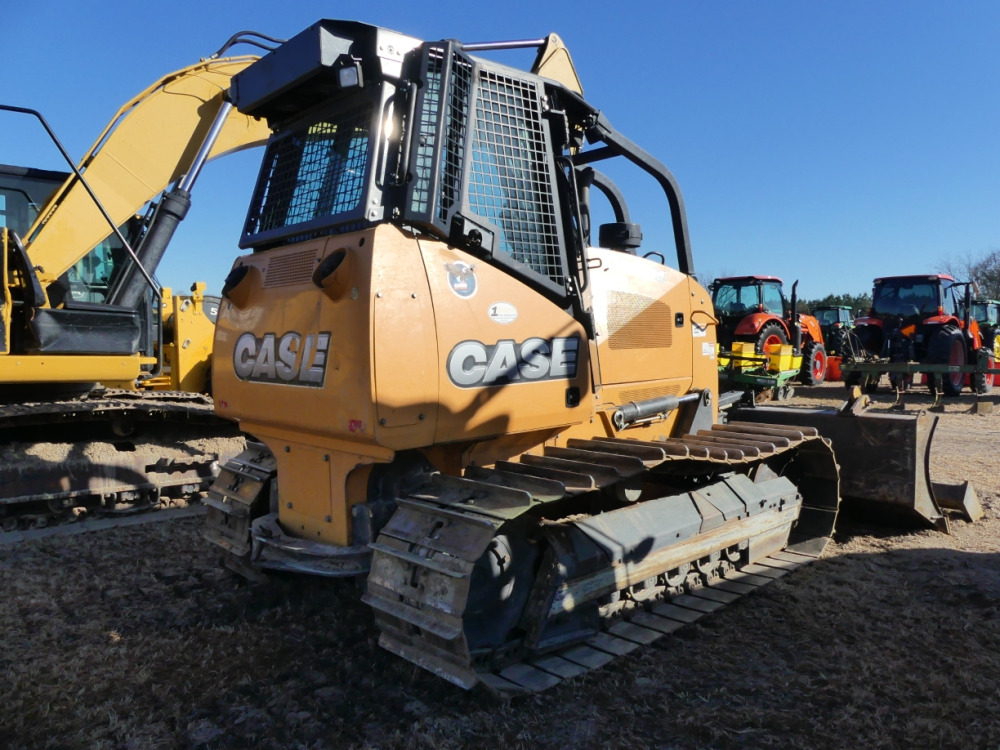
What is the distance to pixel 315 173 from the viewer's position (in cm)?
376

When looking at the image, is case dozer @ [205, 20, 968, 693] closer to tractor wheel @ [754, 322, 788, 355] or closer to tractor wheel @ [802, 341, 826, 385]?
tractor wheel @ [754, 322, 788, 355]

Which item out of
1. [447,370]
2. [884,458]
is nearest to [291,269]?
[447,370]

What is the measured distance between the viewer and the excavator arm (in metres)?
6.77

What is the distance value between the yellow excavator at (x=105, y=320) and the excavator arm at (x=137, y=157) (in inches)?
0.4

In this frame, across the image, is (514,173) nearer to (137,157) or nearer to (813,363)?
(137,157)

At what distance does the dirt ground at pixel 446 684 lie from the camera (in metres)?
2.94

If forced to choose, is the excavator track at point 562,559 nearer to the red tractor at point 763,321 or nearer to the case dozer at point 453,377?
the case dozer at point 453,377

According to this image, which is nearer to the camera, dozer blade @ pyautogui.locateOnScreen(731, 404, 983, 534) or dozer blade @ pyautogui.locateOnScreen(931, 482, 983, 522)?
dozer blade @ pyautogui.locateOnScreen(731, 404, 983, 534)

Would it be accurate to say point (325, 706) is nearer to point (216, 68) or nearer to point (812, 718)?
point (812, 718)

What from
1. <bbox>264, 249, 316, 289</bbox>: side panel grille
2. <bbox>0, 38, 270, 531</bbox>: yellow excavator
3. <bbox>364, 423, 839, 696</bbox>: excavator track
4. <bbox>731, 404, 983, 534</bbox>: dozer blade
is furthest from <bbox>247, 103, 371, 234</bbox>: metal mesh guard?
<bbox>731, 404, 983, 534</bbox>: dozer blade

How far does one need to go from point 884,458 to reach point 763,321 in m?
10.8

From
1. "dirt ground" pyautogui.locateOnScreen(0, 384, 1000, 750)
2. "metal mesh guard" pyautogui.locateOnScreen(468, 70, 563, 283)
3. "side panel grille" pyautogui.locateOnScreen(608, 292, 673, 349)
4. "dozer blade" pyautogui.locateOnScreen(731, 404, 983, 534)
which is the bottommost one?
"dirt ground" pyautogui.locateOnScreen(0, 384, 1000, 750)

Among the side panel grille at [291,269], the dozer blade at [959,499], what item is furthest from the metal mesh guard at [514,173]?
the dozer blade at [959,499]

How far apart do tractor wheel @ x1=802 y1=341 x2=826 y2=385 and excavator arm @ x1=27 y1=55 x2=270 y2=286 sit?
13.8m
